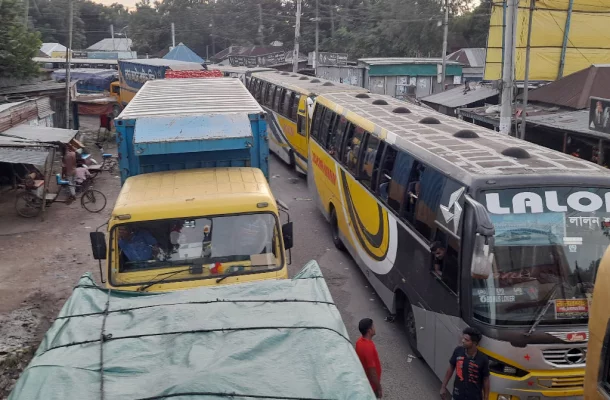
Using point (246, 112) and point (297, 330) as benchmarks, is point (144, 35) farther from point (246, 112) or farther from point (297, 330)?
point (297, 330)

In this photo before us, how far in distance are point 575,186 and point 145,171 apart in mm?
5561

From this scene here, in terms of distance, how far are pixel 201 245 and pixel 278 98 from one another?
1422 centimetres

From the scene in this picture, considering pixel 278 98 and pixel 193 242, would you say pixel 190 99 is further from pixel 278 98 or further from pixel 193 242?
pixel 278 98

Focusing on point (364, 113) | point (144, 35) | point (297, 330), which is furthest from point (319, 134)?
point (144, 35)

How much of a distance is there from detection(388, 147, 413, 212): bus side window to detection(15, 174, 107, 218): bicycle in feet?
30.2

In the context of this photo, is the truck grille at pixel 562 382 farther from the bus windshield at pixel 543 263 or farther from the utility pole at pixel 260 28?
the utility pole at pixel 260 28

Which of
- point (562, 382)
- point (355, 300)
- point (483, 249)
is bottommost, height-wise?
point (355, 300)

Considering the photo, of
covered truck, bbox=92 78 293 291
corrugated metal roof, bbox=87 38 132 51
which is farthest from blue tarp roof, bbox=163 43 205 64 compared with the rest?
covered truck, bbox=92 78 293 291

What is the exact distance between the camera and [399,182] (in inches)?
313

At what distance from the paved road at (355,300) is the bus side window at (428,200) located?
5.91 feet

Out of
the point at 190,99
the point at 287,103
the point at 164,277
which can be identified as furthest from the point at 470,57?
the point at 164,277

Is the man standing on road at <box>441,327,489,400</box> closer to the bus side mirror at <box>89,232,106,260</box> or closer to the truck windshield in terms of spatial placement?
the truck windshield

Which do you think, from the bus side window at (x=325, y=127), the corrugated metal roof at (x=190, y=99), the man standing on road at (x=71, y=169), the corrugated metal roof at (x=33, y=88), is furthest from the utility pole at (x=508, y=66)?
the corrugated metal roof at (x=33, y=88)

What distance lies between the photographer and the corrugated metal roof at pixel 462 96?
2117 cm
